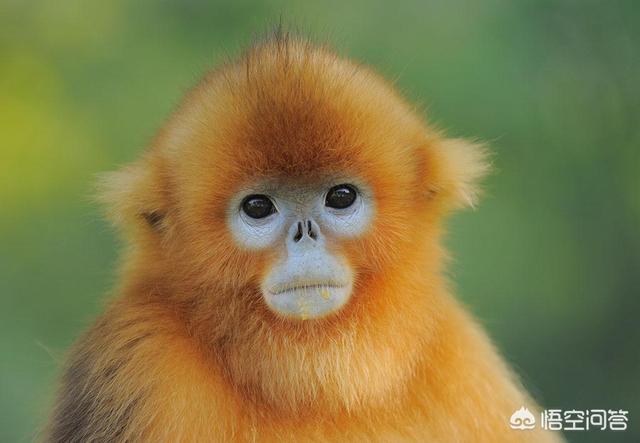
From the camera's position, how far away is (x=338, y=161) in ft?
5.83

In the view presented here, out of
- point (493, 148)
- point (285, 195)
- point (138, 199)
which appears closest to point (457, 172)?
point (285, 195)

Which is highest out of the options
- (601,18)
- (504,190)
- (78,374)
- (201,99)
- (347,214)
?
(601,18)

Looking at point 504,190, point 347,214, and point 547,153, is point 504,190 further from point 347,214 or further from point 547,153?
point 347,214

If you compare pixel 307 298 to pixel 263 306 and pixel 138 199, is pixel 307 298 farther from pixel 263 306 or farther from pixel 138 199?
pixel 138 199

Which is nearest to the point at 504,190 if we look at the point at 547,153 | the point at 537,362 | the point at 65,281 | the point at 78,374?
the point at 547,153

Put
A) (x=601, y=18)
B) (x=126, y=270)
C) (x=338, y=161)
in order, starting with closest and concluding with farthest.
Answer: (x=338, y=161) → (x=126, y=270) → (x=601, y=18)

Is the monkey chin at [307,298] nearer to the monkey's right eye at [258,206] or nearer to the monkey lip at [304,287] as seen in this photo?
the monkey lip at [304,287]

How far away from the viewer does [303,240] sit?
171cm

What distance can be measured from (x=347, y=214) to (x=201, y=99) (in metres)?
0.35

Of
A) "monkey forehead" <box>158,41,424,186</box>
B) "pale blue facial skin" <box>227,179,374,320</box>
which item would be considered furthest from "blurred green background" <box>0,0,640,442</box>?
"pale blue facial skin" <box>227,179,374,320</box>

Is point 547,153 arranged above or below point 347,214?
above

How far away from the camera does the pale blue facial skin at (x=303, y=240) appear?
1.70 meters

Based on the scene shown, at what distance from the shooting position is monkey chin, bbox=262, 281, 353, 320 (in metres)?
1.71

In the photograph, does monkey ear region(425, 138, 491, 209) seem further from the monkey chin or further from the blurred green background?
the blurred green background
